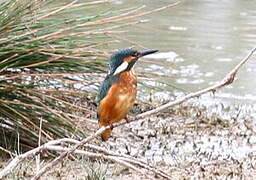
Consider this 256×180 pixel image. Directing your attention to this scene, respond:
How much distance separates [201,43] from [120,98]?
5.59 meters

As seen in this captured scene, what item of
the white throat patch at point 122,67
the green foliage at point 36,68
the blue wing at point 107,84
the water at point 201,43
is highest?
the white throat patch at point 122,67

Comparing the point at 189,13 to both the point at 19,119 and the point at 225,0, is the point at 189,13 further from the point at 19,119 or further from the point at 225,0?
the point at 19,119

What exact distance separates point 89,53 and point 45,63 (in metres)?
0.30

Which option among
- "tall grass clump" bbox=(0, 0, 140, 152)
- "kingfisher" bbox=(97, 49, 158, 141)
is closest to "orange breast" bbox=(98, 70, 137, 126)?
"kingfisher" bbox=(97, 49, 158, 141)

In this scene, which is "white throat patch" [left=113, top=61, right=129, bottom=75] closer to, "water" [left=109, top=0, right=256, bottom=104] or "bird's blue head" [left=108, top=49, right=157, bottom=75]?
"bird's blue head" [left=108, top=49, right=157, bottom=75]

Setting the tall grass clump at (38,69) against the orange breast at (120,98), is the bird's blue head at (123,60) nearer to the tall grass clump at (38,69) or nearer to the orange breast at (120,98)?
the orange breast at (120,98)

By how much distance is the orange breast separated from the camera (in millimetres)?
3668

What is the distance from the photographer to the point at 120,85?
367cm

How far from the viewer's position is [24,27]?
503 cm

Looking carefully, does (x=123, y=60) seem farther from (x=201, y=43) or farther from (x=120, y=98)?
(x=201, y=43)

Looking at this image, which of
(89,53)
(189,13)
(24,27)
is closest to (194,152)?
(89,53)

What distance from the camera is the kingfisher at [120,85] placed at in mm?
3668

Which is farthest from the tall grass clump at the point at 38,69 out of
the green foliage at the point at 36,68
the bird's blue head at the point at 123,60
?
the bird's blue head at the point at 123,60

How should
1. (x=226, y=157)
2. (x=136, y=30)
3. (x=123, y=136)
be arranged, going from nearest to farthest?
(x=226, y=157) → (x=123, y=136) → (x=136, y=30)
